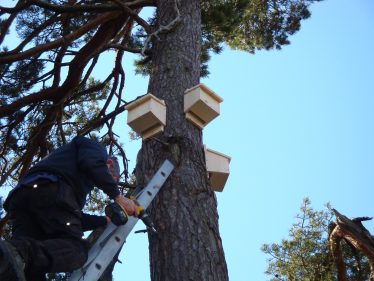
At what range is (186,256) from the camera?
8.63ft

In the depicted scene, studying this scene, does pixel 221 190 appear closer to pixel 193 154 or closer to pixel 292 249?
pixel 193 154

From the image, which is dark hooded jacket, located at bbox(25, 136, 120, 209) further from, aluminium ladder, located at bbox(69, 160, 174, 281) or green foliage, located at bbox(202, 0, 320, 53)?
green foliage, located at bbox(202, 0, 320, 53)

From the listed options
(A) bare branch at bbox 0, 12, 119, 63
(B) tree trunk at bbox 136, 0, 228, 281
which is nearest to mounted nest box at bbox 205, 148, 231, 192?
(B) tree trunk at bbox 136, 0, 228, 281

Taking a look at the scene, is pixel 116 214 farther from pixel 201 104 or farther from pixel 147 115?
pixel 201 104

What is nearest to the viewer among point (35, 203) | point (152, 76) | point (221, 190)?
point (35, 203)

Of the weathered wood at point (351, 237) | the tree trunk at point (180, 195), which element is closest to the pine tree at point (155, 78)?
the tree trunk at point (180, 195)

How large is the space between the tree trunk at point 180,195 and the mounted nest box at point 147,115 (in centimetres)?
6

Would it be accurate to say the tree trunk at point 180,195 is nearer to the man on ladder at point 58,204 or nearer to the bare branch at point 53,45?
the man on ladder at point 58,204

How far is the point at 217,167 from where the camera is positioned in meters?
3.33

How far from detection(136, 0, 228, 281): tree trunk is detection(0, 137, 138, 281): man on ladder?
29cm

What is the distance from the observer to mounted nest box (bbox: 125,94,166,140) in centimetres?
317

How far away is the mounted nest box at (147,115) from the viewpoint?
3168 millimetres

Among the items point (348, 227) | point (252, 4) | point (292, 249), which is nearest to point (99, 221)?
point (348, 227)

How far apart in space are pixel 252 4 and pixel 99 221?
5.19 m
